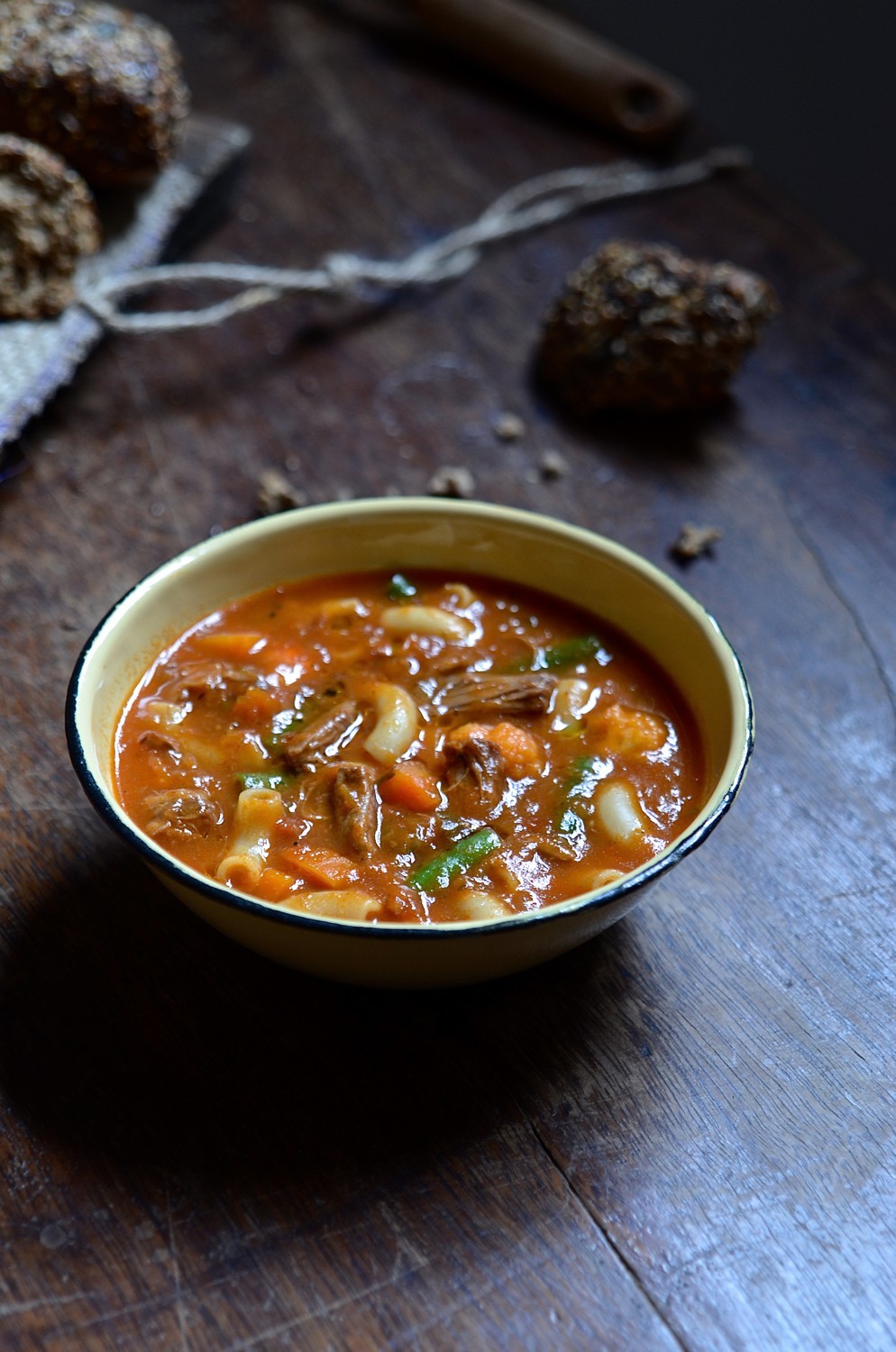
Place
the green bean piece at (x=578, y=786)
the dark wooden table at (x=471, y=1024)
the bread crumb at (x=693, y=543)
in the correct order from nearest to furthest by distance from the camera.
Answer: the dark wooden table at (x=471, y=1024), the green bean piece at (x=578, y=786), the bread crumb at (x=693, y=543)

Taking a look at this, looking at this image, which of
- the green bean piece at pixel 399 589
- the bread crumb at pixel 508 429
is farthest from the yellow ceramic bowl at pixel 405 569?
the bread crumb at pixel 508 429

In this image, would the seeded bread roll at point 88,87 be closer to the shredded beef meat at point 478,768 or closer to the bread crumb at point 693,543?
the bread crumb at point 693,543

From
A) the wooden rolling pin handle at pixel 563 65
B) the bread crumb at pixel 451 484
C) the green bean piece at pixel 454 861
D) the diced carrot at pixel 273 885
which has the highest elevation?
the wooden rolling pin handle at pixel 563 65

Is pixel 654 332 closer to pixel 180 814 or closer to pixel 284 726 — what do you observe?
pixel 284 726

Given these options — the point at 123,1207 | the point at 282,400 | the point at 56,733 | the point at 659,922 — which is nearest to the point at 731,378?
the point at 282,400

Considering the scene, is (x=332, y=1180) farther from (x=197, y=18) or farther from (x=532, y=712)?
(x=197, y=18)

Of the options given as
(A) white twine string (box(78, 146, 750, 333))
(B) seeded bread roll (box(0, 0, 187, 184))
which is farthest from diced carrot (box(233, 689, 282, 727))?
(B) seeded bread roll (box(0, 0, 187, 184))

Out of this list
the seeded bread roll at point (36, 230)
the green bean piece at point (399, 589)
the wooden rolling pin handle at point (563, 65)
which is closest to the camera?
the green bean piece at point (399, 589)

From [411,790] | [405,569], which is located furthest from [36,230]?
[411,790]
